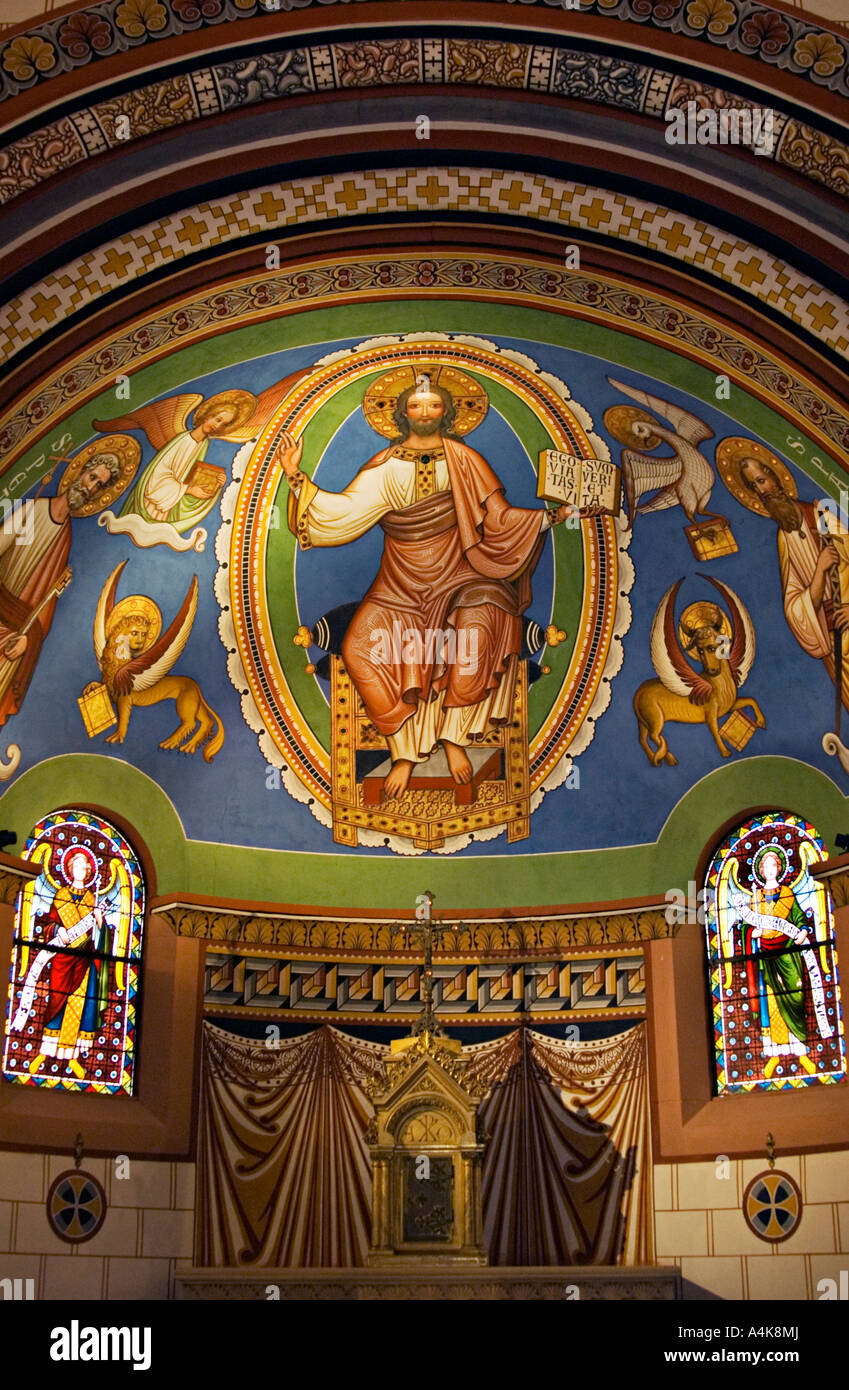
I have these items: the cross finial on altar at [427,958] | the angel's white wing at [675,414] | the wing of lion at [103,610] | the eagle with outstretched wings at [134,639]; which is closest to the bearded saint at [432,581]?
the cross finial on altar at [427,958]

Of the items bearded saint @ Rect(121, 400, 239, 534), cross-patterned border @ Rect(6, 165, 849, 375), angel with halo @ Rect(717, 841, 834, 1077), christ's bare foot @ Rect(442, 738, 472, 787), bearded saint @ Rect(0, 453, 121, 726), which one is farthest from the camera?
christ's bare foot @ Rect(442, 738, 472, 787)

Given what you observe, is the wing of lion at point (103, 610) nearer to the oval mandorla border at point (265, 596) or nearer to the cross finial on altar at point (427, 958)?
the oval mandorla border at point (265, 596)

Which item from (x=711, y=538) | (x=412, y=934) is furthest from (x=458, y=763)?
(x=711, y=538)

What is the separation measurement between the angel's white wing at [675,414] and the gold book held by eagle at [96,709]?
19.2 feet

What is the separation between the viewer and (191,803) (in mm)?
16281

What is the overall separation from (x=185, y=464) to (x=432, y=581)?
2.89 m

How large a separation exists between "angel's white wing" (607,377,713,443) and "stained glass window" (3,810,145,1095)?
6.69 meters

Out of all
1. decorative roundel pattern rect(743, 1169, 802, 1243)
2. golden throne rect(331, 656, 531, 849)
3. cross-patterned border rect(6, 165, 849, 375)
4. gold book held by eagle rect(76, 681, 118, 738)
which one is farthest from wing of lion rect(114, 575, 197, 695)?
decorative roundel pattern rect(743, 1169, 802, 1243)

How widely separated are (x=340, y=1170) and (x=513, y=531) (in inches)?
262

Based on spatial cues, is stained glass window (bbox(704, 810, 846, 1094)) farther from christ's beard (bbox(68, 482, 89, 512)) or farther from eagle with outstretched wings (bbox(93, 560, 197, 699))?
christ's beard (bbox(68, 482, 89, 512))

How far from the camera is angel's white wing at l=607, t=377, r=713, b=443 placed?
15297 mm

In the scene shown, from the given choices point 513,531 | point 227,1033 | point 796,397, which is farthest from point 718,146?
point 227,1033

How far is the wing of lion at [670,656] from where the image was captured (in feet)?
53.0
